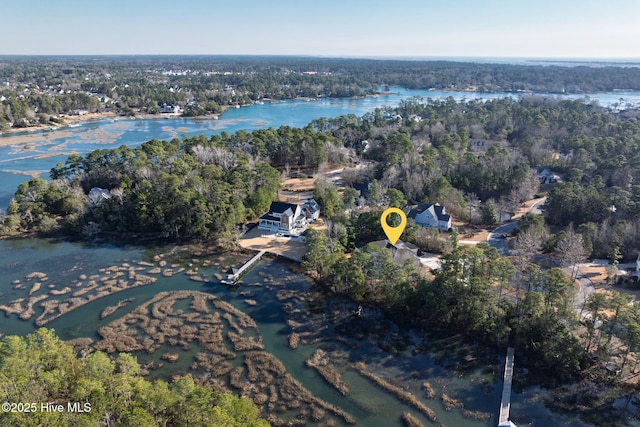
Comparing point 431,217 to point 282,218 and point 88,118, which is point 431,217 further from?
point 88,118

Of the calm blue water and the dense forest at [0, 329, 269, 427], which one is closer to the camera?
the dense forest at [0, 329, 269, 427]

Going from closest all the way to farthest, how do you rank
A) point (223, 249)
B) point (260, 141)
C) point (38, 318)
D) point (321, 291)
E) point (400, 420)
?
point (400, 420)
point (38, 318)
point (321, 291)
point (223, 249)
point (260, 141)

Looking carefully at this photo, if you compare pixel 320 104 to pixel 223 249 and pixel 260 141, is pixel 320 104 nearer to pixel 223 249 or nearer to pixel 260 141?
pixel 260 141

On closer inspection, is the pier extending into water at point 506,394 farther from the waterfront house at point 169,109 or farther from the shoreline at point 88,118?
the waterfront house at point 169,109

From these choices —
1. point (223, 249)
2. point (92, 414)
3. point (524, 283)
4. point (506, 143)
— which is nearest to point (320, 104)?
point (506, 143)

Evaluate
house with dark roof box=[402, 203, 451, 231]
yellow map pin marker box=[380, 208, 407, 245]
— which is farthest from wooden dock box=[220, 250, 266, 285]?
house with dark roof box=[402, 203, 451, 231]

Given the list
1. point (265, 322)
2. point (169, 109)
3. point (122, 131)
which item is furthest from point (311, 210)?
point (169, 109)

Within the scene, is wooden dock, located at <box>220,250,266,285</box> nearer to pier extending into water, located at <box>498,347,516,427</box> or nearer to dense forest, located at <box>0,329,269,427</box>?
dense forest, located at <box>0,329,269,427</box>
